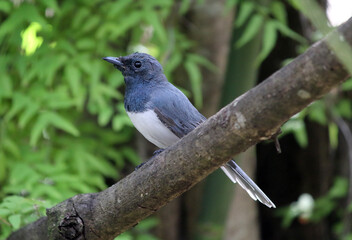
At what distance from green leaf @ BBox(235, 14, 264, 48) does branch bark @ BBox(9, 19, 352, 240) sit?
6.35ft

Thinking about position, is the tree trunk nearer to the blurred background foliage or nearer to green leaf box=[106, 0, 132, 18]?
the blurred background foliage

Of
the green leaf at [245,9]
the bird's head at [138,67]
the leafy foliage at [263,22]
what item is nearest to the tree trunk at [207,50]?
the leafy foliage at [263,22]

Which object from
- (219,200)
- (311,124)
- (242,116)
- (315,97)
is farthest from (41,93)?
(311,124)

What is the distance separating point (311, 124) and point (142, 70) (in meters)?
2.82

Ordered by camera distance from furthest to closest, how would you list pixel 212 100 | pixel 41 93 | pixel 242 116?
1. pixel 212 100
2. pixel 41 93
3. pixel 242 116

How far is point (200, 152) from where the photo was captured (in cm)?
182

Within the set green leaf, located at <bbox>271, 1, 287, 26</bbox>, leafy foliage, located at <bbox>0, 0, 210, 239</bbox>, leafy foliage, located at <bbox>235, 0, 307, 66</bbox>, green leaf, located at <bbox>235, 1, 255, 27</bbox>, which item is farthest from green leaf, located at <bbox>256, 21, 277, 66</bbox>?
leafy foliage, located at <bbox>0, 0, 210, 239</bbox>

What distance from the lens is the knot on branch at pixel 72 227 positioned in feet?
7.61

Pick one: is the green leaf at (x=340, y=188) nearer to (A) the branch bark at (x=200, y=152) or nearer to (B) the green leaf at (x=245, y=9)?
(B) the green leaf at (x=245, y=9)

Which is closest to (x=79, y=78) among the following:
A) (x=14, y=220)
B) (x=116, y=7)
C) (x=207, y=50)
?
(x=116, y=7)

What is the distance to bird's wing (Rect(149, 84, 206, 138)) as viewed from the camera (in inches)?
114

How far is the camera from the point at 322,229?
216 inches

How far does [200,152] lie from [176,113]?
1.11 m

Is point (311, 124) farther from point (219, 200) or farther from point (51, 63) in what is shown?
point (51, 63)
